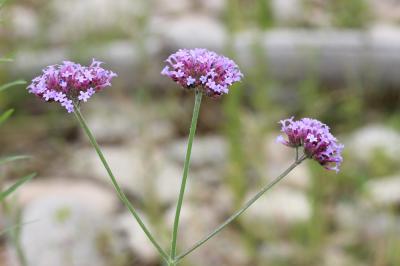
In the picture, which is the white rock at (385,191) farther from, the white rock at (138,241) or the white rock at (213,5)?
the white rock at (213,5)

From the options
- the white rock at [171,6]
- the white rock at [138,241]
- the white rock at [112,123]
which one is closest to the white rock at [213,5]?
the white rock at [171,6]

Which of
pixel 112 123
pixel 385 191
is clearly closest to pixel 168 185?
pixel 112 123

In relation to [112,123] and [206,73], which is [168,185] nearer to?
[112,123]

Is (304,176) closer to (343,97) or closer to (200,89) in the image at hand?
(343,97)

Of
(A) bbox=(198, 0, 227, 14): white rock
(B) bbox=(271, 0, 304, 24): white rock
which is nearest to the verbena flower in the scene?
(B) bbox=(271, 0, 304, 24): white rock

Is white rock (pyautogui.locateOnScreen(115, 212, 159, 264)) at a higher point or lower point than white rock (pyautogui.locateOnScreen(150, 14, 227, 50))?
lower

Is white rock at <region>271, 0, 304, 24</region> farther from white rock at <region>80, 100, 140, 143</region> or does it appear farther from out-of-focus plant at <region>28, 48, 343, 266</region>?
out-of-focus plant at <region>28, 48, 343, 266</region>

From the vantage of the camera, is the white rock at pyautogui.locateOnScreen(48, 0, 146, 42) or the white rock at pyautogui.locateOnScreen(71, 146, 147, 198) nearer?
the white rock at pyautogui.locateOnScreen(71, 146, 147, 198)

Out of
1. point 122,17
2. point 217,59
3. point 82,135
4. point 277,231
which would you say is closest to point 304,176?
point 277,231
